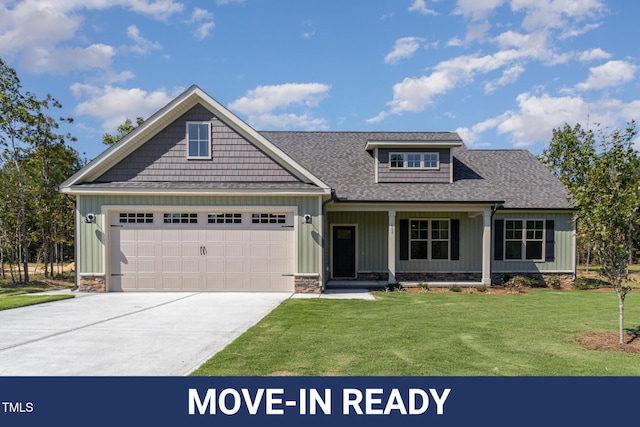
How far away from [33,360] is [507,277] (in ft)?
48.0

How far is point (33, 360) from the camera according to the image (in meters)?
5.78

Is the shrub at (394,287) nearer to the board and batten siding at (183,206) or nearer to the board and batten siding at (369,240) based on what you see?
the board and batten siding at (369,240)

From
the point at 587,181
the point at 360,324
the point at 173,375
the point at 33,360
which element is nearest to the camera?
the point at 173,375

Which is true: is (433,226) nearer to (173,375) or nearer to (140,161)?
(140,161)

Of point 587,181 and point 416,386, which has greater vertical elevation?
point 587,181

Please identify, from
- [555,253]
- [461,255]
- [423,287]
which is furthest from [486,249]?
[555,253]

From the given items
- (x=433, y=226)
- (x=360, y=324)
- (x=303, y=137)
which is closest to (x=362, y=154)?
(x=303, y=137)

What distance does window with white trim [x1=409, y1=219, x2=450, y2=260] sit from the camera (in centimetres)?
1611

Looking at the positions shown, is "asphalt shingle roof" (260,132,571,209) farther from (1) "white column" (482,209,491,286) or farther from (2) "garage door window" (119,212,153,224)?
(2) "garage door window" (119,212,153,224)

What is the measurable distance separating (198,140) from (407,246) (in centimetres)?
829

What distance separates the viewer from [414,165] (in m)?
16.3

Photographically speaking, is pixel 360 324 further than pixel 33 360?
Yes

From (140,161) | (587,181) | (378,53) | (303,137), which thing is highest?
(378,53)

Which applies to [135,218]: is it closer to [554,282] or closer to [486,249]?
[486,249]
